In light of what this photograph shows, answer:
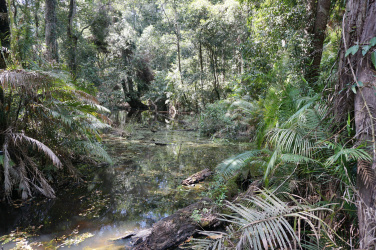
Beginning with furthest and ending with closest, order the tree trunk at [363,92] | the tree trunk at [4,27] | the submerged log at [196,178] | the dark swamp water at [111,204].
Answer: the submerged log at [196,178]
the tree trunk at [4,27]
the dark swamp water at [111,204]
the tree trunk at [363,92]

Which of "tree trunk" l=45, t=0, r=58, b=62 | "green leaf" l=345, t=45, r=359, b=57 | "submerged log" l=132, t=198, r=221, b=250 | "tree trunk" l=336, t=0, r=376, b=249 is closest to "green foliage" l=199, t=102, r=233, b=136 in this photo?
"submerged log" l=132, t=198, r=221, b=250

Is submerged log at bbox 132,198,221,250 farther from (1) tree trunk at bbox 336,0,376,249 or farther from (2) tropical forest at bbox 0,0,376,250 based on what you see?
(1) tree trunk at bbox 336,0,376,249

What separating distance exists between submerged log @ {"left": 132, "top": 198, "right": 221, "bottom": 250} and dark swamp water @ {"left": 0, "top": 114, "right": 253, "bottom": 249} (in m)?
0.40

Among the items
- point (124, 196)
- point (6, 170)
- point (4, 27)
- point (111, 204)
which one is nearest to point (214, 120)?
point (124, 196)

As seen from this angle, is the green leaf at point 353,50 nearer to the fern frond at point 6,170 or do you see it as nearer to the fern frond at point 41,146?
the fern frond at point 41,146

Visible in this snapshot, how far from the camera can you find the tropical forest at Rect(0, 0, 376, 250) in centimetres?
182

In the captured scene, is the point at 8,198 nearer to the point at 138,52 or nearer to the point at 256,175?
the point at 256,175

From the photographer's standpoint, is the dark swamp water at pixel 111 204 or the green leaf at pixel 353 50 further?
the dark swamp water at pixel 111 204

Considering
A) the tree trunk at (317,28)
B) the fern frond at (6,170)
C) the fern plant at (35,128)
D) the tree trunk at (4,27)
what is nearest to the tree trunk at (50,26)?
the tree trunk at (4,27)

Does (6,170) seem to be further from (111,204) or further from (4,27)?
(4,27)

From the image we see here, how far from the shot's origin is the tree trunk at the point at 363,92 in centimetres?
161

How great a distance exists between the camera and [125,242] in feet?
10.0

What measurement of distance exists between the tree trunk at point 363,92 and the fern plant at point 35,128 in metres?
4.23

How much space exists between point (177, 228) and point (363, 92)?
2599 millimetres
